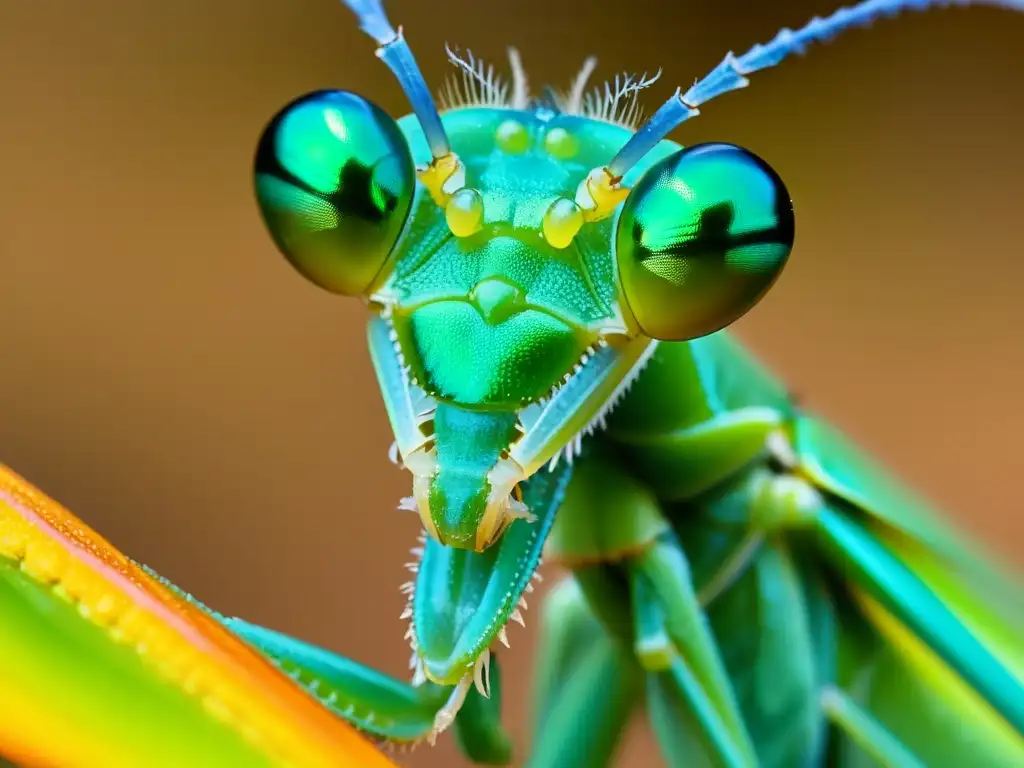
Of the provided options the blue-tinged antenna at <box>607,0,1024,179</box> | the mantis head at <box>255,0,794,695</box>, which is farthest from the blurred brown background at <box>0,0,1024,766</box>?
the blue-tinged antenna at <box>607,0,1024,179</box>

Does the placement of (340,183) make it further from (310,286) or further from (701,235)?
(310,286)

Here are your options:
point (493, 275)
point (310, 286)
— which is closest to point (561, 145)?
point (493, 275)

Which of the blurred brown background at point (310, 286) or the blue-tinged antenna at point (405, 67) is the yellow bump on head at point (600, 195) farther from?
the blurred brown background at point (310, 286)

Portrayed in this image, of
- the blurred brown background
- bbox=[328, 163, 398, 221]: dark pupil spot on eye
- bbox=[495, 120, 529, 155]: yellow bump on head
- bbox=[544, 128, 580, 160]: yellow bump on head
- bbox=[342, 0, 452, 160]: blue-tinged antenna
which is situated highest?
bbox=[342, 0, 452, 160]: blue-tinged antenna

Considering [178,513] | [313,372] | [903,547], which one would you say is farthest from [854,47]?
[903,547]

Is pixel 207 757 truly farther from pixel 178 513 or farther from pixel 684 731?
pixel 178 513

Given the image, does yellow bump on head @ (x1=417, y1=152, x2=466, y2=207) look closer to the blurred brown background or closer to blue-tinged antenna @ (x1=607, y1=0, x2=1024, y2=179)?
blue-tinged antenna @ (x1=607, y1=0, x2=1024, y2=179)
